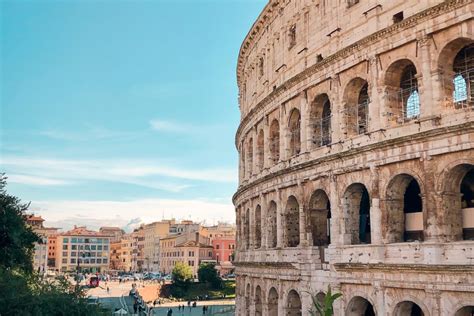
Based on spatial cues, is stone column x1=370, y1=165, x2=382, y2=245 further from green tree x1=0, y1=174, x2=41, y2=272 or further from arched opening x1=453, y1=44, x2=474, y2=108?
green tree x1=0, y1=174, x2=41, y2=272

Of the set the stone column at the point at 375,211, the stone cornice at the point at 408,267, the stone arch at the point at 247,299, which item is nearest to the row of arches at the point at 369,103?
the stone column at the point at 375,211

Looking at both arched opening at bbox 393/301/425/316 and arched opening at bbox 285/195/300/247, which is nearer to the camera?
arched opening at bbox 393/301/425/316

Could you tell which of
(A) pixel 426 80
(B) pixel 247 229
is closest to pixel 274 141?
(B) pixel 247 229

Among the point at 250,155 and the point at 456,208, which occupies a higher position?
the point at 250,155

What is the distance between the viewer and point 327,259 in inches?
818

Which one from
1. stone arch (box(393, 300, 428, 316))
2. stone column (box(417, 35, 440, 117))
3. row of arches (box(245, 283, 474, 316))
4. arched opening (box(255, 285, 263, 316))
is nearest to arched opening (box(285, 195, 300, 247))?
row of arches (box(245, 283, 474, 316))

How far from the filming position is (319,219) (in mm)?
22375

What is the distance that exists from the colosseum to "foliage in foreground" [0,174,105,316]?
25.8ft

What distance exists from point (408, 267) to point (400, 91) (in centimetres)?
573

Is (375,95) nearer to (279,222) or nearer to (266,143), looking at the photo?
(279,222)

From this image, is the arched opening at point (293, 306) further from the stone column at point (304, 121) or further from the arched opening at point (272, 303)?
the stone column at point (304, 121)

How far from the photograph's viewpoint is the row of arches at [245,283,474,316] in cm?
1742

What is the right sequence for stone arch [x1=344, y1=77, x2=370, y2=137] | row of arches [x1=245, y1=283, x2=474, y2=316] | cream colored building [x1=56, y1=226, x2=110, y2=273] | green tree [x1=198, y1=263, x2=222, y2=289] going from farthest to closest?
1. cream colored building [x1=56, y1=226, x2=110, y2=273]
2. green tree [x1=198, y1=263, x2=222, y2=289]
3. stone arch [x1=344, y1=77, x2=370, y2=137]
4. row of arches [x1=245, y1=283, x2=474, y2=316]

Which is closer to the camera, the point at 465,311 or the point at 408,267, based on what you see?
the point at 465,311
